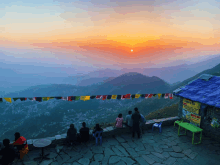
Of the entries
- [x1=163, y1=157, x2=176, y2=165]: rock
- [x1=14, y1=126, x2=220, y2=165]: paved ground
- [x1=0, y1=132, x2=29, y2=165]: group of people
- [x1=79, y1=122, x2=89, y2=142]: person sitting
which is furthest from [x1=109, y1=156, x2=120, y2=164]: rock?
[x1=0, y1=132, x2=29, y2=165]: group of people

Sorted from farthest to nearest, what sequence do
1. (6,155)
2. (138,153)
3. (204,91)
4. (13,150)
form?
(204,91) < (138,153) < (13,150) < (6,155)

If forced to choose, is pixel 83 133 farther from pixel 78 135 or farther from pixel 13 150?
pixel 13 150

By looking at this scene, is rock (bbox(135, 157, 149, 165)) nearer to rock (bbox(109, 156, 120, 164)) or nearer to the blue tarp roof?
rock (bbox(109, 156, 120, 164))

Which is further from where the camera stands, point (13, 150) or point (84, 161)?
point (84, 161)

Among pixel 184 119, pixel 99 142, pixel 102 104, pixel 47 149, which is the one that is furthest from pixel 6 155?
pixel 102 104

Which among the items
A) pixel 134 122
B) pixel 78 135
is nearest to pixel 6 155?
pixel 78 135

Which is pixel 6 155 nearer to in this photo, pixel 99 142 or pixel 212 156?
pixel 99 142
